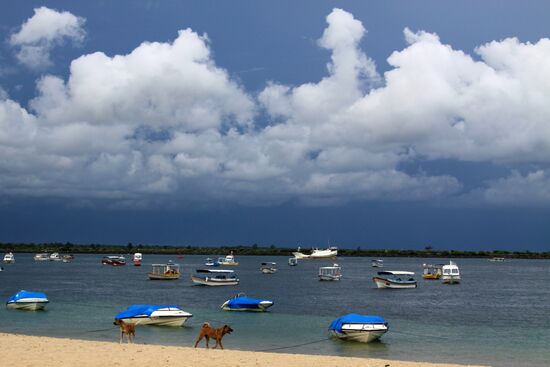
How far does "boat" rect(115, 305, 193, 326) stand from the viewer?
45.3m

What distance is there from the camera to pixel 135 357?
94.6 feet

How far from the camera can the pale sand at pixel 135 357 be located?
2712 cm

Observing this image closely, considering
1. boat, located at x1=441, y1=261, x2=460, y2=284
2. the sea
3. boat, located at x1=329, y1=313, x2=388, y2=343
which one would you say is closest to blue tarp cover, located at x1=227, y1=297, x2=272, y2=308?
the sea

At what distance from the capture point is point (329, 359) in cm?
3066

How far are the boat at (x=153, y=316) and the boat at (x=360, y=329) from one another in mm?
12386

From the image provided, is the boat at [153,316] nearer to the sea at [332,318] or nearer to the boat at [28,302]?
the sea at [332,318]

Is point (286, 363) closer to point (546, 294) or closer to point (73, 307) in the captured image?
point (73, 307)

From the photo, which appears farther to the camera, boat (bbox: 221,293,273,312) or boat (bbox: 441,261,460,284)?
boat (bbox: 441,261,460,284)

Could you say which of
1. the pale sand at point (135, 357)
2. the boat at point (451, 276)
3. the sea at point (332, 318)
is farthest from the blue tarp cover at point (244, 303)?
the boat at point (451, 276)

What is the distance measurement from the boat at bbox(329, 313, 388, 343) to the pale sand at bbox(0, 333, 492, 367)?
954cm

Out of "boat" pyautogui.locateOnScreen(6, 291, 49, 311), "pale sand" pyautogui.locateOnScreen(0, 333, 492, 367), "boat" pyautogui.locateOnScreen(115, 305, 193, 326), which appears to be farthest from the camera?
"boat" pyautogui.locateOnScreen(6, 291, 49, 311)

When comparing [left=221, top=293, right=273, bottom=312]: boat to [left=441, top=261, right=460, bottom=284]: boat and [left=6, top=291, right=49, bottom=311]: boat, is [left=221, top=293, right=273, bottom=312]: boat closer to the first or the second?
[left=6, top=291, right=49, bottom=311]: boat

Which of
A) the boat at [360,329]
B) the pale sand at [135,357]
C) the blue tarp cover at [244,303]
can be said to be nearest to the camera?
the pale sand at [135,357]

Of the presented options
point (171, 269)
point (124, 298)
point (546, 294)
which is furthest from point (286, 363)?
point (171, 269)
